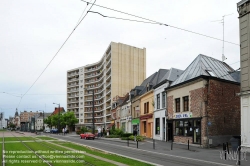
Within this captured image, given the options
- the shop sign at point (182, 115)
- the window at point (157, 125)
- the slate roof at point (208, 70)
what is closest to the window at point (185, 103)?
the shop sign at point (182, 115)

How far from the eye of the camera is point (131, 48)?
87875 millimetres

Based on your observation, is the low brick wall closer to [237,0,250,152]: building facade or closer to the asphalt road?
the asphalt road

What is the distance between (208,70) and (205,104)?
4.13 metres

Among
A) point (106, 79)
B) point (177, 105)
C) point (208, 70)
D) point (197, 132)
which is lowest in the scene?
point (197, 132)

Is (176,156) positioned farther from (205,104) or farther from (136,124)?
(136,124)

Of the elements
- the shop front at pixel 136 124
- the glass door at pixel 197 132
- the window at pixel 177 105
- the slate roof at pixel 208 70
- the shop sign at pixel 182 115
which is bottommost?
the shop front at pixel 136 124

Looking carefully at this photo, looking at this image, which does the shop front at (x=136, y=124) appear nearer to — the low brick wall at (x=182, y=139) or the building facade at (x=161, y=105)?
the building facade at (x=161, y=105)

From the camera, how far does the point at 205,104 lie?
27.7 m

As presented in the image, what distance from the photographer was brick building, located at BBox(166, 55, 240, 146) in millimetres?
27891

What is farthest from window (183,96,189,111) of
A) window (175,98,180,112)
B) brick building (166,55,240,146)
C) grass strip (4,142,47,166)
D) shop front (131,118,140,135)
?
grass strip (4,142,47,166)

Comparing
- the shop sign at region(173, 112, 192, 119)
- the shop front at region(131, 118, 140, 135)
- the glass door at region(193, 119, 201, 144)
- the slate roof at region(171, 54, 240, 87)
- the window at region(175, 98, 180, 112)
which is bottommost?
the shop front at region(131, 118, 140, 135)

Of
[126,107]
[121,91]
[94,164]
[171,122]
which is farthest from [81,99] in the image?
[94,164]

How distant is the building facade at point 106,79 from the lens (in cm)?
8544

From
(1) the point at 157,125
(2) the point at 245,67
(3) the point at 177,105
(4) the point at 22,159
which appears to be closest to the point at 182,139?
(3) the point at 177,105
